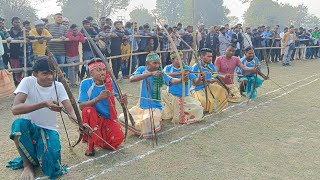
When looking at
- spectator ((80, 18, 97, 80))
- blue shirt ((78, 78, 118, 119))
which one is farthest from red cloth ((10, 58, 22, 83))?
blue shirt ((78, 78, 118, 119))

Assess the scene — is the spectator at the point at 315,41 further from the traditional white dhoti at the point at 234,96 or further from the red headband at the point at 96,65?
the red headband at the point at 96,65

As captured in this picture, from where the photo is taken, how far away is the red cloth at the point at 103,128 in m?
4.89

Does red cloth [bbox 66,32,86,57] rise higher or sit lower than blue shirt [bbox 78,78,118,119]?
higher

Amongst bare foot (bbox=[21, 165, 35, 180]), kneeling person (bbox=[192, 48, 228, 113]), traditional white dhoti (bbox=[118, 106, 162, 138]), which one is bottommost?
bare foot (bbox=[21, 165, 35, 180])

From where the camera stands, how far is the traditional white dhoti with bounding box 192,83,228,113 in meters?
7.51

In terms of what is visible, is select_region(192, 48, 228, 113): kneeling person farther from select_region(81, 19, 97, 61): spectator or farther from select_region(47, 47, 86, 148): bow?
select_region(81, 19, 97, 61): spectator

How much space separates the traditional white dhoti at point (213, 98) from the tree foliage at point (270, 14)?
3201 inches

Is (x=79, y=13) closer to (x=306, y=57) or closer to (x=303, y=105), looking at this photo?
(x=306, y=57)

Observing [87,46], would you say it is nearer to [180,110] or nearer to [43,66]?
[180,110]

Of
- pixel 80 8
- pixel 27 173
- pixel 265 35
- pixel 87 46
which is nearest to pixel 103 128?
pixel 27 173

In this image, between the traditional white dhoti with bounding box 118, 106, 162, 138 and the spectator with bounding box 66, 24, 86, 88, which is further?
the spectator with bounding box 66, 24, 86, 88

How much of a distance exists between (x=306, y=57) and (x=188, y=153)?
67.5 feet

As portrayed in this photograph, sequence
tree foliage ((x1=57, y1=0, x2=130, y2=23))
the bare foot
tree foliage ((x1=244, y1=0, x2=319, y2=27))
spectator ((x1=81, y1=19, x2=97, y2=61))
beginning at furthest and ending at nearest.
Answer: tree foliage ((x1=244, y1=0, x2=319, y2=27))
tree foliage ((x1=57, y1=0, x2=130, y2=23))
spectator ((x1=81, y1=19, x2=97, y2=61))
the bare foot

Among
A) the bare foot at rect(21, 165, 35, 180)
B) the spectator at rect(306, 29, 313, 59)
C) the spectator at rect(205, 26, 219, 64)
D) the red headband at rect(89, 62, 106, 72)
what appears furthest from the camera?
the spectator at rect(306, 29, 313, 59)
